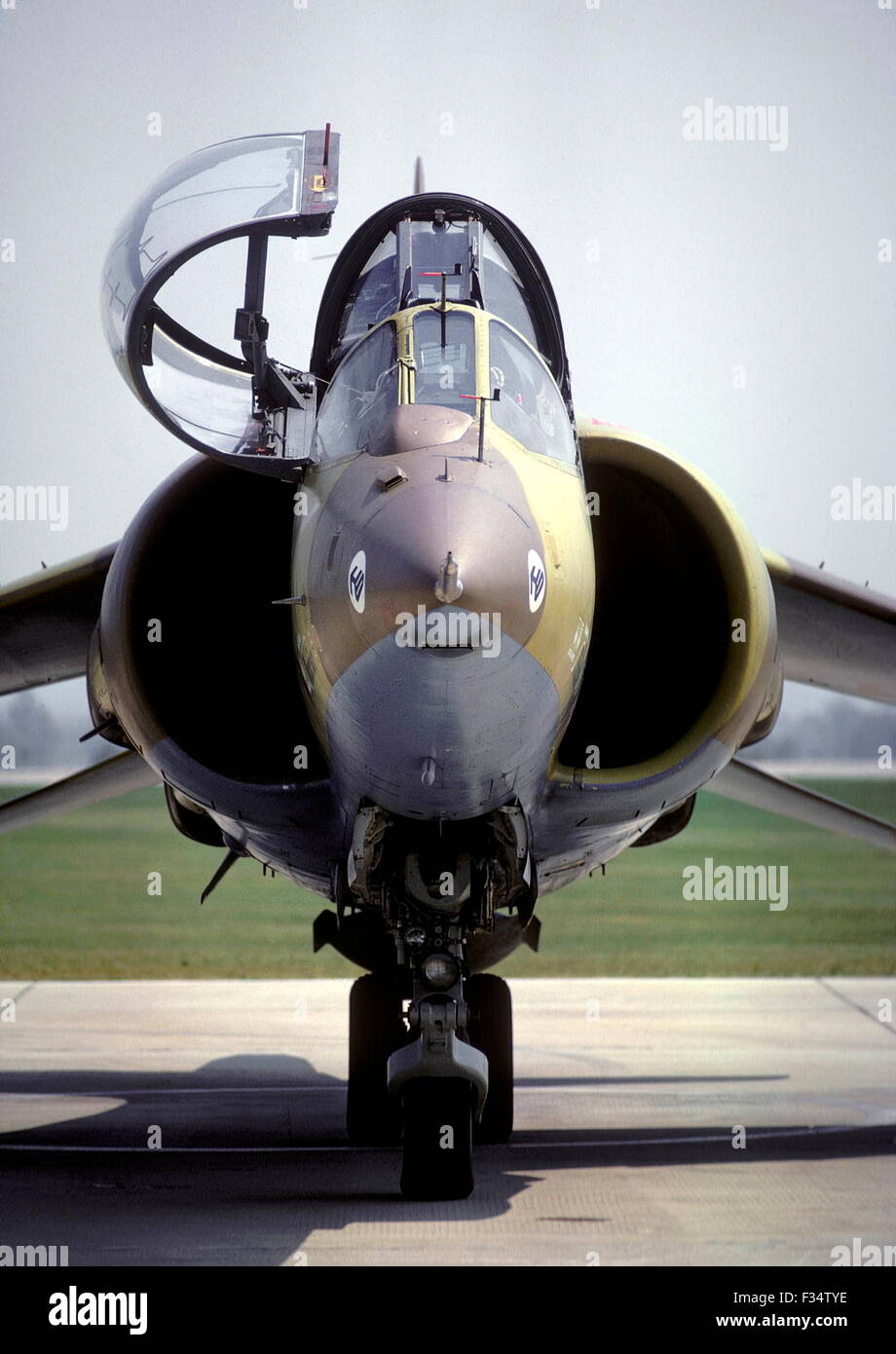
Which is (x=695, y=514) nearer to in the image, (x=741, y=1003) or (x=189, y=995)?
(x=741, y=1003)

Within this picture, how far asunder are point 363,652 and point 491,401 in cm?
98

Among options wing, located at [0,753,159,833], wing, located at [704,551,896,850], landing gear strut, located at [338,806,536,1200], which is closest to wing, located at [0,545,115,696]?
wing, located at [0,753,159,833]

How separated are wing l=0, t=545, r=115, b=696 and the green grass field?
26.5ft

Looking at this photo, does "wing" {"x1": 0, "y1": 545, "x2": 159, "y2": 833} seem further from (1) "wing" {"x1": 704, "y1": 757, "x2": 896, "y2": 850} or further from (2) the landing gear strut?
(1) "wing" {"x1": 704, "y1": 757, "x2": 896, "y2": 850}

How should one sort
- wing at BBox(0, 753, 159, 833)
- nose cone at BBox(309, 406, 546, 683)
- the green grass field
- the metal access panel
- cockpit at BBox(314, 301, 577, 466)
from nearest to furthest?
nose cone at BBox(309, 406, 546, 683) < cockpit at BBox(314, 301, 577, 466) < the metal access panel < wing at BBox(0, 753, 159, 833) < the green grass field

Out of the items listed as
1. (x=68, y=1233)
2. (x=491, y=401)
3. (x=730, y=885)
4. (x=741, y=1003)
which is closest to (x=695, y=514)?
(x=491, y=401)

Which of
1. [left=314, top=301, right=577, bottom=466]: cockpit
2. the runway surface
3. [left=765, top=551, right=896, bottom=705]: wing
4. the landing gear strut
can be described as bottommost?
the runway surface

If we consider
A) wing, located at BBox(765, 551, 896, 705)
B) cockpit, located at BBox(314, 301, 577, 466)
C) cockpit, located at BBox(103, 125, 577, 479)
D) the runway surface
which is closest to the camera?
cockpit, located at BBox(314, 301, 577, 466)

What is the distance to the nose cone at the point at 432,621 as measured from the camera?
4309 mm

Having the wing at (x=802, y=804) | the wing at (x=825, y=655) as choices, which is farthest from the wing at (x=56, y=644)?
the wing at (x=802, y=804)

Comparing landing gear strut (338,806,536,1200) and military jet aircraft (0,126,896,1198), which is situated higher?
military jet aircraft (0,126,896,1198)

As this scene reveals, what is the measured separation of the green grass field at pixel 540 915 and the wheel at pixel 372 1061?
8.23m

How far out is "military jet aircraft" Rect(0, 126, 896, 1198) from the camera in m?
4.58

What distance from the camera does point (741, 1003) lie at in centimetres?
1360
